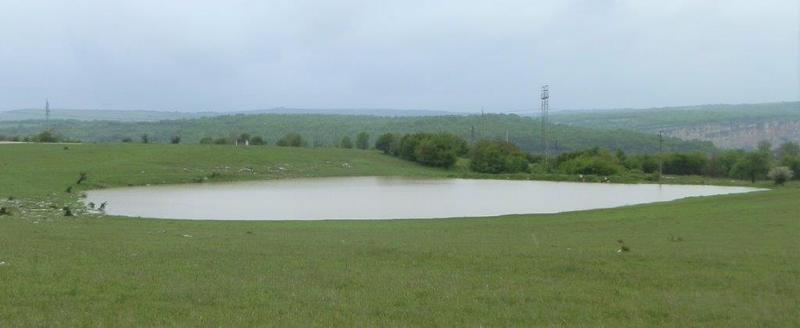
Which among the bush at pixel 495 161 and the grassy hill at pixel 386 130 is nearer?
the bush at pixel 495 161

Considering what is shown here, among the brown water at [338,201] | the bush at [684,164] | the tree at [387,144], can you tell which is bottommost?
the bush at [684,164]

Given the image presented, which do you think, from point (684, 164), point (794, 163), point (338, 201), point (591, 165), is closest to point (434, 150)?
point (591, 165)

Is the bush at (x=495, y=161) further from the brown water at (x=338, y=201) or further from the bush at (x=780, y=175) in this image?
the brown water at (x=338, y=201)

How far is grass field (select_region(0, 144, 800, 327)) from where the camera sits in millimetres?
8953

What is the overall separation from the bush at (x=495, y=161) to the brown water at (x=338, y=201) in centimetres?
2896

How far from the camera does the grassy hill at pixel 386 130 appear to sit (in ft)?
497

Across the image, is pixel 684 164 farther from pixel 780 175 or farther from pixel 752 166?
pixel 780 175

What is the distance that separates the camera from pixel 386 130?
575 feet

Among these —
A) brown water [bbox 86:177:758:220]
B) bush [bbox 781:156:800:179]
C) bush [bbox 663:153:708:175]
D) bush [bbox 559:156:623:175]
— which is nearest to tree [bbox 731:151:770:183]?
bush [bbox 781:156:800:179]

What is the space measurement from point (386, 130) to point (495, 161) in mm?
91529

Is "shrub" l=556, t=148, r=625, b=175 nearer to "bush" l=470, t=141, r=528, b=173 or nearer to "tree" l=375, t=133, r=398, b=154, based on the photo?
"bush" l=470, t=141, r=528, b=173

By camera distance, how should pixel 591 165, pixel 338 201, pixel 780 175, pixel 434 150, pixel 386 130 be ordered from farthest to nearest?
pixel 386 130, pixel 434 150, pixel 591 165, pixel 780 175, pixel 338 201

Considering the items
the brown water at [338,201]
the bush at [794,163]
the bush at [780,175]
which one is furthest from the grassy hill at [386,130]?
the brown water at [338,201]

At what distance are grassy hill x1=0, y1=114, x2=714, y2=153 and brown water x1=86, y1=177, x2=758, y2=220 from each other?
299ft
